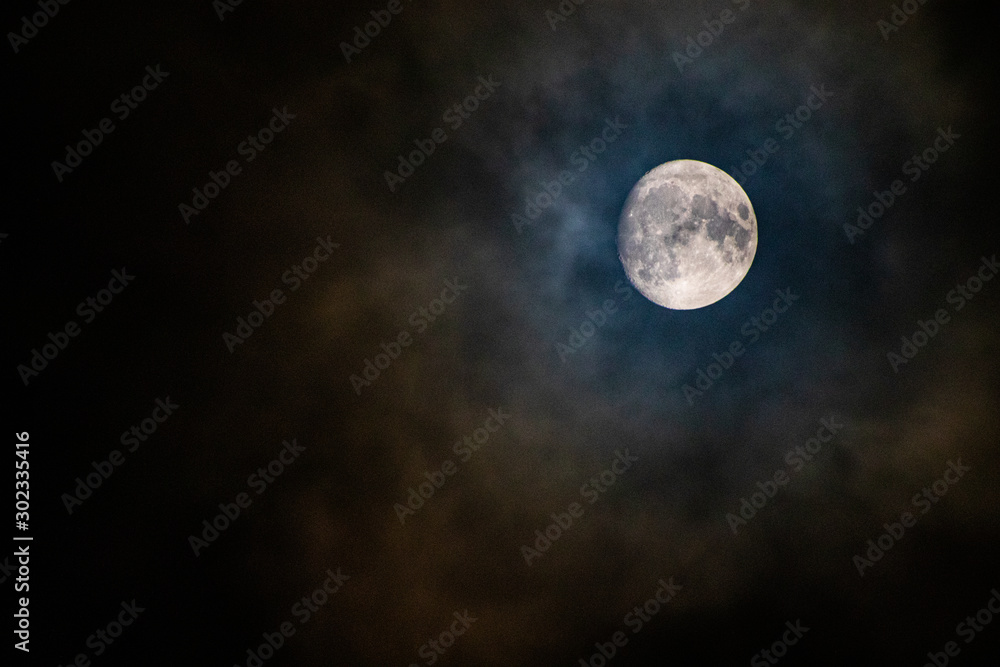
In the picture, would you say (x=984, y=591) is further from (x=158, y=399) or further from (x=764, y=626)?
(x=158, y=399)

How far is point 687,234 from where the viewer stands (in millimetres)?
4980

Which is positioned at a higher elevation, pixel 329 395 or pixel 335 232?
pixel 335 232

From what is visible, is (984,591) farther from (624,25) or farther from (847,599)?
(624,25)

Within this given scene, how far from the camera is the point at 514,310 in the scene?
578 centimetres

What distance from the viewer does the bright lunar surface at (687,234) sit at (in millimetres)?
4996

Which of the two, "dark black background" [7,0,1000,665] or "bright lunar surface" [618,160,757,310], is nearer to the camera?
"bright lunar surface" [618,160,757,310]

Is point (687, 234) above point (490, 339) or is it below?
above

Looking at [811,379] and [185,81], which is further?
[811,379]

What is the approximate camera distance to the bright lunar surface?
4996 mm

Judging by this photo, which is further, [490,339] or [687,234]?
[490,339]

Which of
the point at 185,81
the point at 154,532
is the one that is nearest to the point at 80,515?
the point at 154,532

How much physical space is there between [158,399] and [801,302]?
632 centimetres

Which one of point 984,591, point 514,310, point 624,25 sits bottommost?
point 514,310

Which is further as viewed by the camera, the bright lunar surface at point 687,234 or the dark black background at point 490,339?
the dark black background at point 490,339
